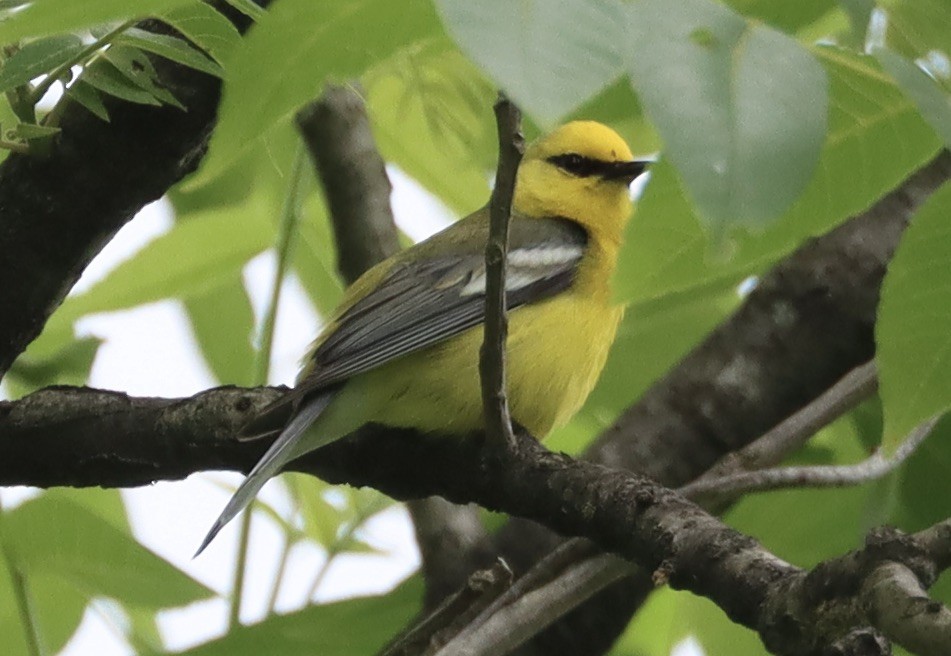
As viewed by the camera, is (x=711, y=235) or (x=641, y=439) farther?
(x=641, y=439)

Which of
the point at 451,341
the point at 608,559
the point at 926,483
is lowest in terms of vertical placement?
the point at 926,483

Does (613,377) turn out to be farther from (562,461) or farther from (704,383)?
(562,461)

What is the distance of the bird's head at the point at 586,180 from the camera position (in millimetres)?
4301

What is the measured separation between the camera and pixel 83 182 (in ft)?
8.43

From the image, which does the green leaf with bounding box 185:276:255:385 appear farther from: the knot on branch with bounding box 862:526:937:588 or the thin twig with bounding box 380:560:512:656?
the knot on branch with bounding box 862:526:937:588

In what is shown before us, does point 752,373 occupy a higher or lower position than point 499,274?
lower

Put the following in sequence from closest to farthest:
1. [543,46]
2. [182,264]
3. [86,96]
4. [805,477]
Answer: [543,46], [86,96], [805,477], [182,264]

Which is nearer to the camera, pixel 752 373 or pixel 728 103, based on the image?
pixel 728 103

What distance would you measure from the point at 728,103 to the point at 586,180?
3.31m

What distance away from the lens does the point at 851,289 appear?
3531mm

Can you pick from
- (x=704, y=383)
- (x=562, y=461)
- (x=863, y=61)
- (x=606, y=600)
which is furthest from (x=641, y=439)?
(x=863, y=61)

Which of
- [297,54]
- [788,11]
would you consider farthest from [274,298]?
[297,54]

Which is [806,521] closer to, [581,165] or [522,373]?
[522,373]

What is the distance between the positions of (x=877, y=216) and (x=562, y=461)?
5.79ft
